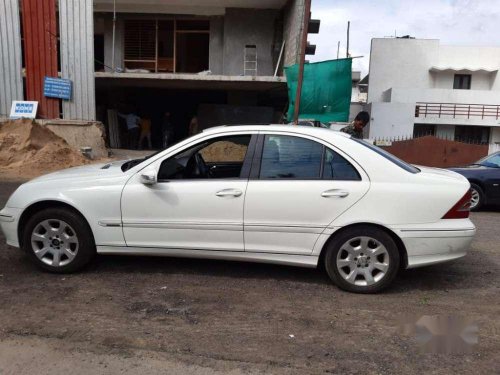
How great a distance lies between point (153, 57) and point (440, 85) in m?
24.7

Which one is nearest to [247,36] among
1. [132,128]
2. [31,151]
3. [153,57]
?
[153,57]

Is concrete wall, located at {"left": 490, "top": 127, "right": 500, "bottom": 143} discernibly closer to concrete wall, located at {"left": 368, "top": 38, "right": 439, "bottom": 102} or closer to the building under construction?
concrete wall, located at {"left": 368, "top": 38, "right": 439, "bottom": 102}

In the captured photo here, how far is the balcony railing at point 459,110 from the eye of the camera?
1313 inches

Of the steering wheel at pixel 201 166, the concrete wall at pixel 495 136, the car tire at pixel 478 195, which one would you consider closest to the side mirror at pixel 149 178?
the steering wheel at pixel 201 166

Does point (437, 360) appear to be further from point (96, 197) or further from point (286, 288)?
point (96, 197)

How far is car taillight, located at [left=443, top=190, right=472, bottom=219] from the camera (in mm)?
4227

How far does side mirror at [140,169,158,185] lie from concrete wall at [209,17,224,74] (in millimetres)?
16938

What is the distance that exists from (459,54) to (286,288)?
3705 cm

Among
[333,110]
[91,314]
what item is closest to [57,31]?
[333,110]

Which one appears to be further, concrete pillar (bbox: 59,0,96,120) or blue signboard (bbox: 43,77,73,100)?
blue signboard (bbox: 43,77,73,100)

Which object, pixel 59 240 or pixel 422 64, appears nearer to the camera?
pixel 59 240

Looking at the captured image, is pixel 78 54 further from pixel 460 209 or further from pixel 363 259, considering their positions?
pixel 460 209

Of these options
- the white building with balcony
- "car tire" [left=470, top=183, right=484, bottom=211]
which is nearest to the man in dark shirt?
"car tire" [left=470, top=183, right=484, bottom=211]

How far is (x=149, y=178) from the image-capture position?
14.3 feet
